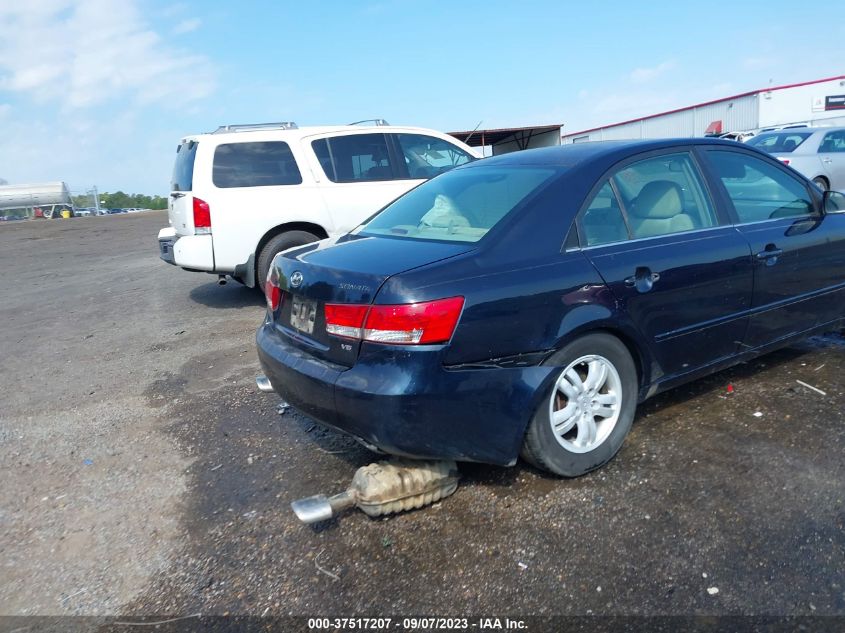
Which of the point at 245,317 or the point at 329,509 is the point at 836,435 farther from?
the point at 245,317

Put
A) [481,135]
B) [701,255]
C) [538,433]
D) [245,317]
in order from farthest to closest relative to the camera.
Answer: [481,135] < [245,317] < [701,255] < [538,433]

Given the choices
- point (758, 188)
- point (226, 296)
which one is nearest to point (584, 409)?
point (758, 188)

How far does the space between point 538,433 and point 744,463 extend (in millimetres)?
1103

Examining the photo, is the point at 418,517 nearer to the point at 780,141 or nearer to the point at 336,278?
the point at 336,278

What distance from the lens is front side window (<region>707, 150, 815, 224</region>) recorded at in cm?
381

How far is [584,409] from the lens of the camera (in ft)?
10.2

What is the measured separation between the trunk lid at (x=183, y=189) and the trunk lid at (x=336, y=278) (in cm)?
417

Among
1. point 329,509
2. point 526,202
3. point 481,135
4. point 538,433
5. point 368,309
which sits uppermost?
point 481,135

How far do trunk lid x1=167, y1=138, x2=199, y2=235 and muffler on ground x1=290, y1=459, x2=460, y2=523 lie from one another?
5044 millimetres

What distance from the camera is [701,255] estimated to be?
3.43m

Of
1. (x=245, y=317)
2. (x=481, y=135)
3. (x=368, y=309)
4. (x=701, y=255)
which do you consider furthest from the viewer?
(x=481, y=135)

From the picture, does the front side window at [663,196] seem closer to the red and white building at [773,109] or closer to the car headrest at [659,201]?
the car headrest at [659,201]

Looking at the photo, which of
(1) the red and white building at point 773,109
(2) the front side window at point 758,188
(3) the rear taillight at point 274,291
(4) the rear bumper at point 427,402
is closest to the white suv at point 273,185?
(3) the rear taillight at point 274,291

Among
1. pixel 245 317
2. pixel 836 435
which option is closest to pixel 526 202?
pixel 836 435
